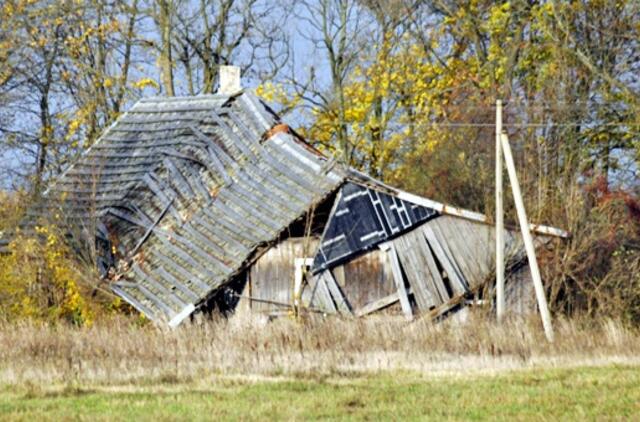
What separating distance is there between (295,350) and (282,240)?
196 inches

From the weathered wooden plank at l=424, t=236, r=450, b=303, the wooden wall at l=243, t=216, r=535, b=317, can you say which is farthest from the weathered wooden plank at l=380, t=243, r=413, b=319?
the weathered wooden plank at l=424, t=236, r=450, b=303

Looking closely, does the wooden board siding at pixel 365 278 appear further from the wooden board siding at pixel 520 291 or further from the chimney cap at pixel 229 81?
the chimney cap at pixel 229 81

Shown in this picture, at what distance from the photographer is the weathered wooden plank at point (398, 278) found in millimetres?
20359

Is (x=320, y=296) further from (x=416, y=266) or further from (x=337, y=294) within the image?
(x=416, y=266)

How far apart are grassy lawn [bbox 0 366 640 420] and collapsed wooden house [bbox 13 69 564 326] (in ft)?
20.7

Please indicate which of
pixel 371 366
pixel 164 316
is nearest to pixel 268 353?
pixel 371 366

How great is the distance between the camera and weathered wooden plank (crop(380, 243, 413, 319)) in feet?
66.8

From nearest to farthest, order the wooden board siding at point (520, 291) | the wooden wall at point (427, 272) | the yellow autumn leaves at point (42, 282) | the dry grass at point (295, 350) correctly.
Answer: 1. the dry grass at point (295, 350)
2. the wooden wall at point (427, 272)
3. the wooden board siding at point (520, 291)
4. the yellow autumn leaves at point (42, 282)

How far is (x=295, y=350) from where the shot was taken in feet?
53.6

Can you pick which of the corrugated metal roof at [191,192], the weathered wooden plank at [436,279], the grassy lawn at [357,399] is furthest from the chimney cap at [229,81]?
the grassy lawn at [357,399]

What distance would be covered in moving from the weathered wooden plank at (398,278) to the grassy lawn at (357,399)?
19.9 ft

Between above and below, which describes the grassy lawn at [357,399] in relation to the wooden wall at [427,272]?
below

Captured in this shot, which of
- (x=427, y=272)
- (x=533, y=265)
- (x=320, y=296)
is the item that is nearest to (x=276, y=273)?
(x=320, y=296)

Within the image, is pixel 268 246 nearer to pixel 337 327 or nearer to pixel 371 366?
pixel 337 327
